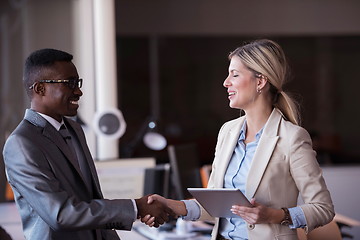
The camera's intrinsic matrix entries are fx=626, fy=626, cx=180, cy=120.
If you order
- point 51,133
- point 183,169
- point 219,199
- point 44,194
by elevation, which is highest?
point 51,133

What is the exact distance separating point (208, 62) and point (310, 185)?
7.00 meters

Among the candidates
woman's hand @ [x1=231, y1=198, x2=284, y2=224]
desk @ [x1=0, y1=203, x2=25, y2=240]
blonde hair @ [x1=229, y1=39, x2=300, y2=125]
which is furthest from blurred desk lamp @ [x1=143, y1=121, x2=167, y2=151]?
woman's hand @ [x1=231, y1=198, x2=284, y2=224]

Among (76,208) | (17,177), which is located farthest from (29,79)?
(76,208)

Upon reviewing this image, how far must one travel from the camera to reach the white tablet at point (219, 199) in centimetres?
267

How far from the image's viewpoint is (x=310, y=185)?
2.77 metres

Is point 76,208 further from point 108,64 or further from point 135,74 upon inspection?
point 135,74

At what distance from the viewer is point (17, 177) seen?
2494 millimetres

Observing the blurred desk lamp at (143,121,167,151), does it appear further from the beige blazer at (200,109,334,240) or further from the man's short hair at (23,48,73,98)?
the man's short hair at (23,48,73,98)

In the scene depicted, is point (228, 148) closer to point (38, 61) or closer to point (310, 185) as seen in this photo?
point (310, 185)

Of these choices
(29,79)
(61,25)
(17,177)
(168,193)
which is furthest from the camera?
(61,25)

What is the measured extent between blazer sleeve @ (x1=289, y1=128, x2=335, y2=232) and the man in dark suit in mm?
737

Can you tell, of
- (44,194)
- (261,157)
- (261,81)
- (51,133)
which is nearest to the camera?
(44,194)

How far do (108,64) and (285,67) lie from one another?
4.11 m

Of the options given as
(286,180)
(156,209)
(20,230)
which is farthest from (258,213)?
(20,230)
